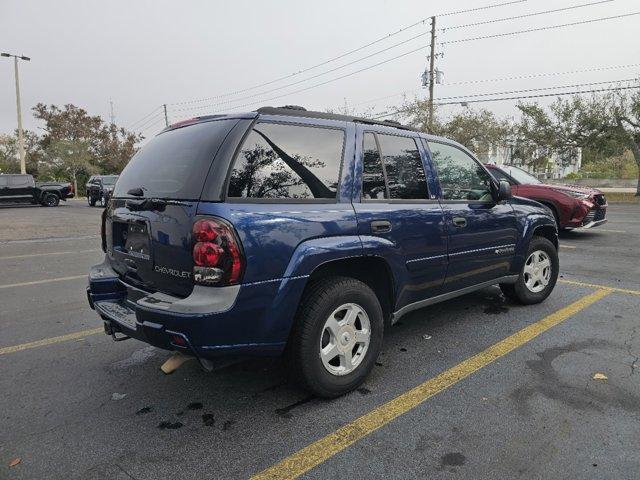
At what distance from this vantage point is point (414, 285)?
135 inches

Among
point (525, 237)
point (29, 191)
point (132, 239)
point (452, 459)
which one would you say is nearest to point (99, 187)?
point (29, 191)

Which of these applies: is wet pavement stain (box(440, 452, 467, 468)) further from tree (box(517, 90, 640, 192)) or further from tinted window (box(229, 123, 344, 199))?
tree (box(517, 90, 640, 192))

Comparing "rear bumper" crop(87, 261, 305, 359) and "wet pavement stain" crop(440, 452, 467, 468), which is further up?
"rear bumper" crop(87, 261, 305, 359)

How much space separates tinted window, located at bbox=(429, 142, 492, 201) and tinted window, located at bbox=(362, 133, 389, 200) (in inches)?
28.1

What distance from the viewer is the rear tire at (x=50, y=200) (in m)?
23.9

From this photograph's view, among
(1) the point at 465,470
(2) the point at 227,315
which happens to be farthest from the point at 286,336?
(1) the point at 465,470

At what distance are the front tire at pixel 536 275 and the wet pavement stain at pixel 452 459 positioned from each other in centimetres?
274

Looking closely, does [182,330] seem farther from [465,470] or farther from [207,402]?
[465,470]

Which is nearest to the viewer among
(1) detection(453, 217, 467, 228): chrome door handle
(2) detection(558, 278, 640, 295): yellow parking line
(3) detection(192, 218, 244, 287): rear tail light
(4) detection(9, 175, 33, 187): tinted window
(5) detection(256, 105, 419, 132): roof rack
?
(3) detection(192, 218, 244, 287): rear tail light

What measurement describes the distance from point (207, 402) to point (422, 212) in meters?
2.03

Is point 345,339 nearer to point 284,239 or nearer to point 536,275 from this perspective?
point 284,239

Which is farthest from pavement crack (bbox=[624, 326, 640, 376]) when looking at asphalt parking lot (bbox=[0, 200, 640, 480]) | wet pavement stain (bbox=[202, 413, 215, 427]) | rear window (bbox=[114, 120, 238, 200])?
rear window (bbox=[114, 120, 238, 200])

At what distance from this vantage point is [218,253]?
7.82 feet

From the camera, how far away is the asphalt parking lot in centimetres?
229
